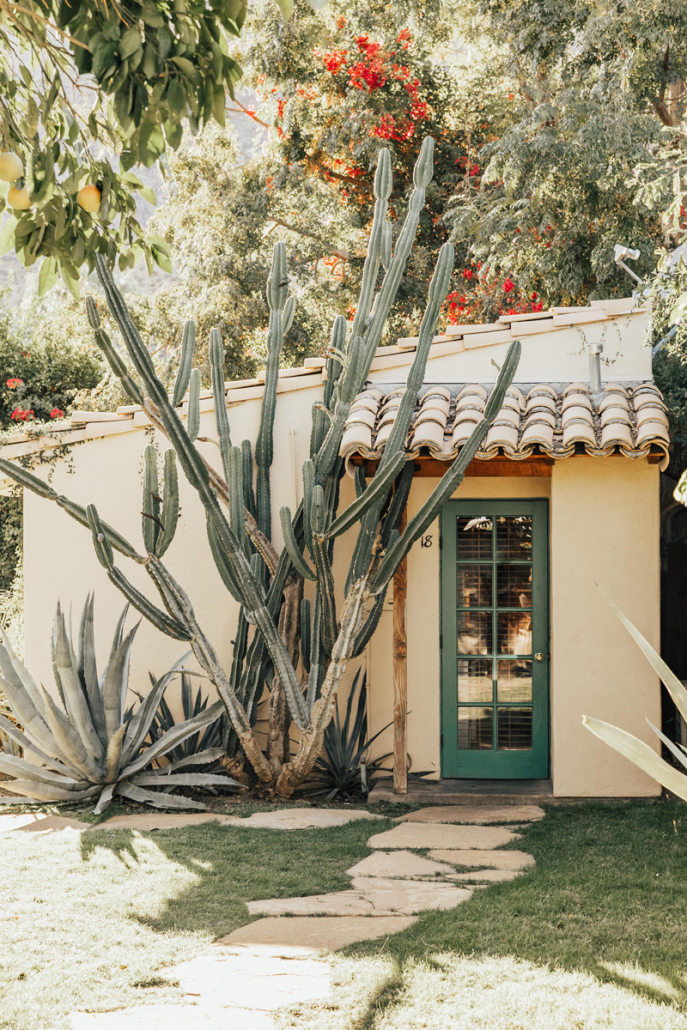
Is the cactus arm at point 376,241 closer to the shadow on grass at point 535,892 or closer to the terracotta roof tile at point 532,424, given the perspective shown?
the terracotta roof tile at point 532,424

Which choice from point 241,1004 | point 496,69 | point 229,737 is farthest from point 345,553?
point 496,69

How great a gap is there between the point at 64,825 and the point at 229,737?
4.40 ft

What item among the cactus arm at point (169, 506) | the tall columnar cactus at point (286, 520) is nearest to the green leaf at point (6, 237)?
the tall columnar cactus at point (286, 520)

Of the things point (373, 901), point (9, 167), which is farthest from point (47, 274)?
point (373, 901)

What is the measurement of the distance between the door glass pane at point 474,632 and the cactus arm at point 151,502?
2.51 meters

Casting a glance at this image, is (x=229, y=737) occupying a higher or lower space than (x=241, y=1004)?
higher

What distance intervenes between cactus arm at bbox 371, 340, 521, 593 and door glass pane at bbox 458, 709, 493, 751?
156 cm

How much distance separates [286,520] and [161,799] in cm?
210

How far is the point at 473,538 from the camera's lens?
739 centimetres

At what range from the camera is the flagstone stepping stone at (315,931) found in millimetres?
3963

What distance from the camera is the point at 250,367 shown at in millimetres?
14328

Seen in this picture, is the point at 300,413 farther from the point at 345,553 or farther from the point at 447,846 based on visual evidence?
the point at 447,846

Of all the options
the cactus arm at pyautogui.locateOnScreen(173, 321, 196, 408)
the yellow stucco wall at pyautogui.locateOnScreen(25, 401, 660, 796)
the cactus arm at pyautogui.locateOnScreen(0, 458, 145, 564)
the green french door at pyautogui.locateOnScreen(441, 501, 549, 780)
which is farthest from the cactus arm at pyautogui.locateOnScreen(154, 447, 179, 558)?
the green french door at pyautogui.locateOnScreen(441, 501, 549, 780)

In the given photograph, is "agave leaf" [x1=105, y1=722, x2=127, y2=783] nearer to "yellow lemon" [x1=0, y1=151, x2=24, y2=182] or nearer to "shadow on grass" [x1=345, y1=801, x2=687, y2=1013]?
"shadow on grass" [x1=345, y1=801, x2=687, y2=1013]
